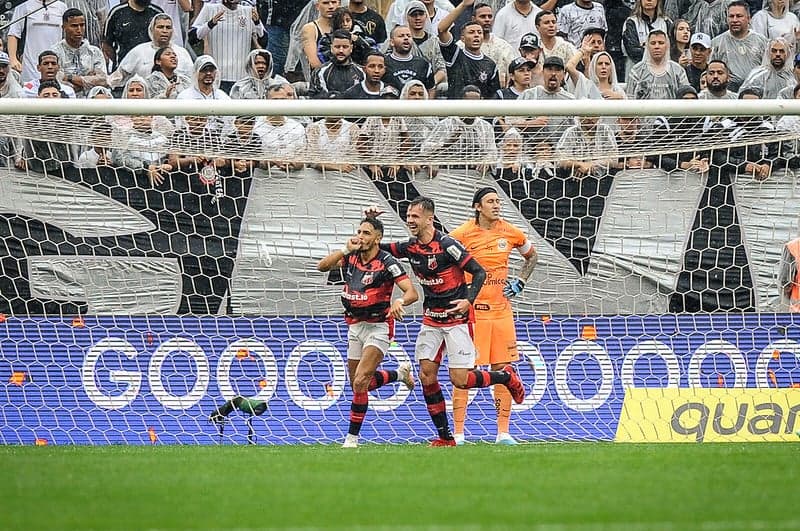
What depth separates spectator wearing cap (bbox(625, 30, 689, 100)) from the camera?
1465cm

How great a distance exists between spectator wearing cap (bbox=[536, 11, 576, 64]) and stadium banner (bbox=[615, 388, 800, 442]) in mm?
4988

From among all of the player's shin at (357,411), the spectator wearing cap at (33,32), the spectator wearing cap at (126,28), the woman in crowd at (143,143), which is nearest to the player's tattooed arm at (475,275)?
the player's shin at (357,411)

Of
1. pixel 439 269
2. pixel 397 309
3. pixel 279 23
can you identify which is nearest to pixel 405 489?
pixel 397 309

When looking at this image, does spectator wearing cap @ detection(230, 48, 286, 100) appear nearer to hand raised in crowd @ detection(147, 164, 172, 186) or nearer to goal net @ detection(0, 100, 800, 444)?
goal net @ detection(0, 100, 800, 444)

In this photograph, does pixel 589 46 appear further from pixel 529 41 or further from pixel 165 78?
pixel 165 78

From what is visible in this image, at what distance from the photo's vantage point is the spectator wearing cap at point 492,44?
14.8 metres

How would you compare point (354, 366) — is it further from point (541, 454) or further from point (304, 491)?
point (304, 491)

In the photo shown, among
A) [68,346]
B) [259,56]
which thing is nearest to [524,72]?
[259,56]

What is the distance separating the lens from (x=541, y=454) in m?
9.24

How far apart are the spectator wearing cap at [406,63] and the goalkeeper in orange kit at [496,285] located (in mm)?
2952

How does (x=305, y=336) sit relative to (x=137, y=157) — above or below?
below

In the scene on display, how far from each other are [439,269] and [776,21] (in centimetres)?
753

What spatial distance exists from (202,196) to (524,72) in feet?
14.6

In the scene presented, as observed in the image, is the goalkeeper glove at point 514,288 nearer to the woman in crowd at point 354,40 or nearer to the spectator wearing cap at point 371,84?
the spectator wearing cap at point 371,84
